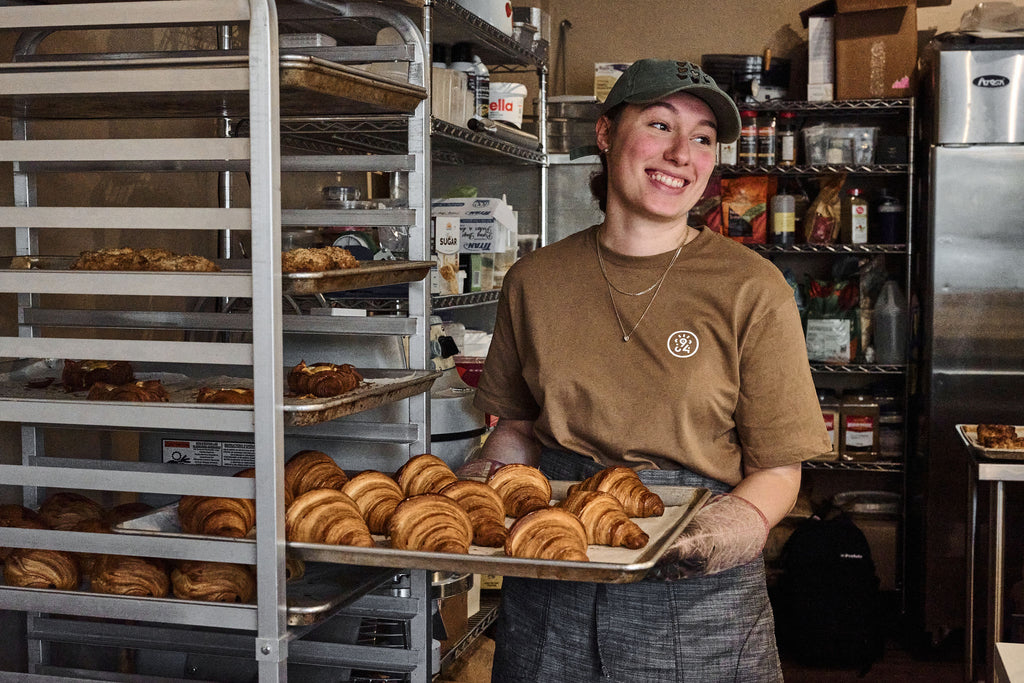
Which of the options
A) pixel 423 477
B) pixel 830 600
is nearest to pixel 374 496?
pixel 423 477

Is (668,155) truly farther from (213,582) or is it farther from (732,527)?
(213,582)

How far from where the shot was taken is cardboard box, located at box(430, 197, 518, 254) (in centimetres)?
302

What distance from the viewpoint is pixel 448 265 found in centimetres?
276

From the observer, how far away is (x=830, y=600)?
388 centimetres

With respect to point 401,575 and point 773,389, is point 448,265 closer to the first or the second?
point 401,575

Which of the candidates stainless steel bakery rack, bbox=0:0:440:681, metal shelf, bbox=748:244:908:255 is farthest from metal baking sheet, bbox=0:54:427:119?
metal shelf, bbox=748:244:908:255

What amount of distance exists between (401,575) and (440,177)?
7.69 feet

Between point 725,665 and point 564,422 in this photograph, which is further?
point 564,422

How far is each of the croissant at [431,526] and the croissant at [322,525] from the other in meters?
0.04

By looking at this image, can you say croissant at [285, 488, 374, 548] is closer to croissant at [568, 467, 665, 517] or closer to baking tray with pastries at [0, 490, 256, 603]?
baking tray with pastries at [0, 490, 256, 603]

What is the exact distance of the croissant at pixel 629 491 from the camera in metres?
1.53

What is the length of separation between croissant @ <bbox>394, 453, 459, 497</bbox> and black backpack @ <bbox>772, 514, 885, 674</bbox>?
2.66 metres

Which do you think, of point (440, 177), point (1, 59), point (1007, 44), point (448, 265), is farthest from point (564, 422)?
point (1007, 44)

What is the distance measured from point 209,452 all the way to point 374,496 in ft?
2.05
